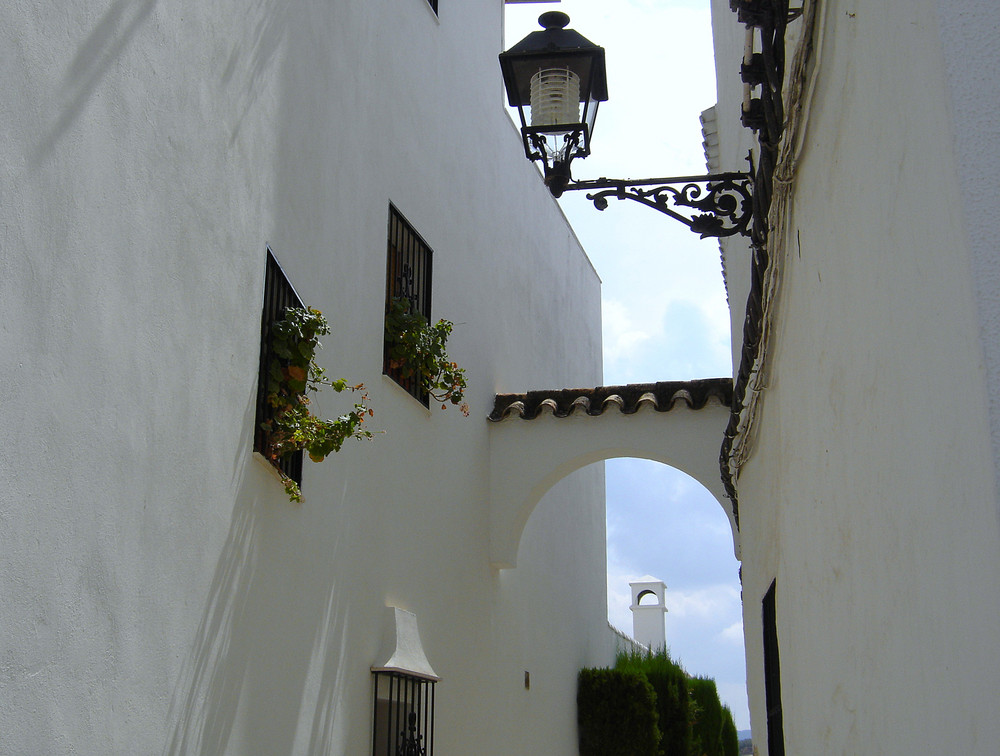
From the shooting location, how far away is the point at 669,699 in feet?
42.7

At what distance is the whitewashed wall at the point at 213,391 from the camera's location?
10.2ft

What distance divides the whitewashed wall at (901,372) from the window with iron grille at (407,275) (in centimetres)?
453

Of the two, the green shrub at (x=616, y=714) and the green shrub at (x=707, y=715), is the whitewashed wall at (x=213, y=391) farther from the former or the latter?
the green shrub at (x=707, y=715)

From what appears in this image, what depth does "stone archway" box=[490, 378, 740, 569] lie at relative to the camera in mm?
8883

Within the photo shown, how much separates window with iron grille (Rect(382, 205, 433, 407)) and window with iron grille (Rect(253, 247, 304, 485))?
159cm

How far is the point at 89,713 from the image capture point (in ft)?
10.9

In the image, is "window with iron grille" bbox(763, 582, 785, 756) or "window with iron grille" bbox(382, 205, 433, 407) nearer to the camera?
"window with iron grille" bbox(763, 582, 785, 756)

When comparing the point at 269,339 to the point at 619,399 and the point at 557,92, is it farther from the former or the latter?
the point at 619,399

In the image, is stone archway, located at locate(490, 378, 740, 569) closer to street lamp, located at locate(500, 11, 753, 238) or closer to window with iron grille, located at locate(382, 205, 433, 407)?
window with iron grille, located at locate(382, 205, 433, 407)

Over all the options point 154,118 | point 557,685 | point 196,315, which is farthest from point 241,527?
point 557,685

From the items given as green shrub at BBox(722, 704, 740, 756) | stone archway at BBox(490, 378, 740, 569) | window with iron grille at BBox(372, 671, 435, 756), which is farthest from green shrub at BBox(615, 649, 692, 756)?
window with iron grille at BBox(372, 671, 435, 756)

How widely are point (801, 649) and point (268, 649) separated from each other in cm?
256

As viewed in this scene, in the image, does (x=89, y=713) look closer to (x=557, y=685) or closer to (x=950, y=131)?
(x=950, y=131)

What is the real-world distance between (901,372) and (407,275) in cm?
614
